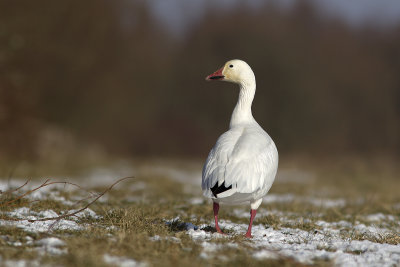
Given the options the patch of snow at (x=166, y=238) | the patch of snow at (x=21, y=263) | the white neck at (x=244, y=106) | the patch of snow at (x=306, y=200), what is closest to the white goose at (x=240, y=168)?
the white neck at (x=244, y=106)

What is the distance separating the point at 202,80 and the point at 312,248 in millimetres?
23910

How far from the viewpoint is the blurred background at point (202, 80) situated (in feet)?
→ 65.3

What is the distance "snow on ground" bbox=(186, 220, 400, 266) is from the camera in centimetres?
393

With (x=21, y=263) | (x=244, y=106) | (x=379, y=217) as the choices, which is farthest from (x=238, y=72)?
(x=21, y=263)

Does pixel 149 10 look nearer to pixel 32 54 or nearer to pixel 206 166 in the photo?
pixel 32 54

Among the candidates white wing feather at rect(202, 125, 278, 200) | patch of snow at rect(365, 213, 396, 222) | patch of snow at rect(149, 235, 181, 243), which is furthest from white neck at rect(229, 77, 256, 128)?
patch of snow at rect(365, 213, 396, 222)

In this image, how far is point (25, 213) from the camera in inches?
209

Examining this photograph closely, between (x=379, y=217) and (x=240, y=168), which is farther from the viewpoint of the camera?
(x=379, y=217)

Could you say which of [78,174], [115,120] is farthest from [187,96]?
A: [78,174]

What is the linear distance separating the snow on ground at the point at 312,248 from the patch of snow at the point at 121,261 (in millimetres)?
573

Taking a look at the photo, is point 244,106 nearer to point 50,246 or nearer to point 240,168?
point 240,168

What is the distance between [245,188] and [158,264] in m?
1.43

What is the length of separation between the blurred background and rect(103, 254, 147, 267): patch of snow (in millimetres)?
15208

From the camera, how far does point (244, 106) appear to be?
19.8ft
